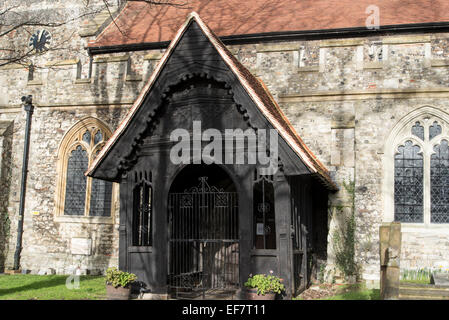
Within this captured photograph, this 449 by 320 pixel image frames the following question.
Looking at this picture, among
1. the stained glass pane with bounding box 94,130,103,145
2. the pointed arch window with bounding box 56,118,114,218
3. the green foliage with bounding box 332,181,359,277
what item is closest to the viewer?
the green foliage with bounding box 332,181,359,277

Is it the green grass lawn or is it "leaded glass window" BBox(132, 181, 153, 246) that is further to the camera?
"leaded glass window" BBox(132, 181, 153, 246)

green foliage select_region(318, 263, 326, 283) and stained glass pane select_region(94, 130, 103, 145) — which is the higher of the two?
stained glass pane select_region(94, 130, 103, 145)

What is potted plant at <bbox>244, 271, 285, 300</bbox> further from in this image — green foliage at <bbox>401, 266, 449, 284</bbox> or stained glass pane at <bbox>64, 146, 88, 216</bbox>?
stained glass pane at <bbox>64, 146, 88, 216</bbox>

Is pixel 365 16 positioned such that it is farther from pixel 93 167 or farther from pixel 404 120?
pixel 93 167

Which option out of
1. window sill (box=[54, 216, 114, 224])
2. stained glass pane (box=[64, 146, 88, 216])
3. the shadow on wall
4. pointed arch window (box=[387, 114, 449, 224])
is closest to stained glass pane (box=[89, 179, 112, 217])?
window sill (box=[54, 216, 114, 224])

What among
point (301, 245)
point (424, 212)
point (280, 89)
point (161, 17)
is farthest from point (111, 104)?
point (424, 212)

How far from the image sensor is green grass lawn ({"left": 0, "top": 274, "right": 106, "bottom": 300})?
10.4m

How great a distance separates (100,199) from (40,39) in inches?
355

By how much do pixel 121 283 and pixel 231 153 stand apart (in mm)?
3505

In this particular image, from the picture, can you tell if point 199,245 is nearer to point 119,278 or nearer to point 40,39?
point 119,278

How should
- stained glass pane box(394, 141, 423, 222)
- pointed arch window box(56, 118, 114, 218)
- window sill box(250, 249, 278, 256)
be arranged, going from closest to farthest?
window sill box(250, 249, 278, 256), stained glass pane box(394, 141, 423, 222), pointed arch window box(56, 118, 114, 218)

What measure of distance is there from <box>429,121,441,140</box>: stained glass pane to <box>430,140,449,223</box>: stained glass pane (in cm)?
28

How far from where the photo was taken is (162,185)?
1043 centimetres

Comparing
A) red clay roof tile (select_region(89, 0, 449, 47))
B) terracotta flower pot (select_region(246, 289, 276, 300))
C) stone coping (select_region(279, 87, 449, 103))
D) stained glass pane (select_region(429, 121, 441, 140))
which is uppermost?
red clay roof tile (select_region(89, 0, 449, 47))
